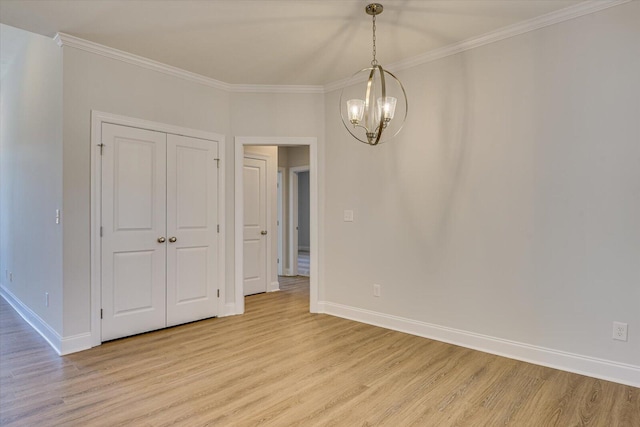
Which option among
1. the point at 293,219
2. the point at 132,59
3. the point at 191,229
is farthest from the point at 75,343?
the point at 293,219

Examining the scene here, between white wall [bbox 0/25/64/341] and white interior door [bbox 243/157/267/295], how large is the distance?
8.06 feet

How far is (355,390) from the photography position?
8.18 feet

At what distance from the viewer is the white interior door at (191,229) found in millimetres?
3848

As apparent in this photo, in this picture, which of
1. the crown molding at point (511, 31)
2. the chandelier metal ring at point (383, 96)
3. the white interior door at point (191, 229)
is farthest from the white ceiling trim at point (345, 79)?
the white interior door at point (191, 229)

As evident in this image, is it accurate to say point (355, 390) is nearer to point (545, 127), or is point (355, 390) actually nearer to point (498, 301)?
point (498, 301)

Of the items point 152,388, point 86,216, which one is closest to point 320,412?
point 152,388

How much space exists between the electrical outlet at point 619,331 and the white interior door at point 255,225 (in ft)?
13.8

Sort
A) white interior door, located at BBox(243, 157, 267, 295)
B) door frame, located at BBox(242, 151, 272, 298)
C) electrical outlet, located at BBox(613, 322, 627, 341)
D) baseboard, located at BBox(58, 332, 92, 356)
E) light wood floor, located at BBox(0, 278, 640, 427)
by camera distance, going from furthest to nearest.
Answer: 1. door frame, located at BBox(242, 151, 272, 298)
2. white interior door, located at BBox(243, 157, 267, 295)
3. baseboard, located at BBox(58, 332, 92, 356)
4. electrical outlet, located at BBox(613, 322, 627, 341)
5. light wood floor, located at BBox(0, 278, 640, 427)

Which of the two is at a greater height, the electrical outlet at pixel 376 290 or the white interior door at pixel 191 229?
the white interior door at pixel 191 229

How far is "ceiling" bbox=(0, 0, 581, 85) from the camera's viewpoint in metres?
2.71

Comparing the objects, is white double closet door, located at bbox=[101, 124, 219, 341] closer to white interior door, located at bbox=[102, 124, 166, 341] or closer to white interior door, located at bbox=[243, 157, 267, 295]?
white interior door, located at bbox=[102, 124, 166, 341]

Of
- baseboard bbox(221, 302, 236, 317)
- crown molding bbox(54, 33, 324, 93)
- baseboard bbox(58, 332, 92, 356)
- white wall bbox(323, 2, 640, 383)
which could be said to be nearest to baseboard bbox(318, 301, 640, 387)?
white wall bbox(323, 2, 640, 383)

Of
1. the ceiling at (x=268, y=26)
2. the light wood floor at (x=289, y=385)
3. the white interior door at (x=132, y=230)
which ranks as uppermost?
the ceiling at (x=268, y=26)

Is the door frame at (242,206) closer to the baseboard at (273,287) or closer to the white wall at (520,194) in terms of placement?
the white wall at (520,194)
